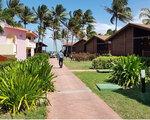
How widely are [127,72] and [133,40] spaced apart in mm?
19260

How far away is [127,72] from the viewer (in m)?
18.0

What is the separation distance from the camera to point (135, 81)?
17.8 metres

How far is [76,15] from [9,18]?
5596 cm

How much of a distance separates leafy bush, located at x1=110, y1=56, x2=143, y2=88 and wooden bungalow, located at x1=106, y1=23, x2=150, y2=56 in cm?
1601

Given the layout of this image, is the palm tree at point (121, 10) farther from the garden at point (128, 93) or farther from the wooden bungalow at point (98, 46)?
the garden at point (128, 93)

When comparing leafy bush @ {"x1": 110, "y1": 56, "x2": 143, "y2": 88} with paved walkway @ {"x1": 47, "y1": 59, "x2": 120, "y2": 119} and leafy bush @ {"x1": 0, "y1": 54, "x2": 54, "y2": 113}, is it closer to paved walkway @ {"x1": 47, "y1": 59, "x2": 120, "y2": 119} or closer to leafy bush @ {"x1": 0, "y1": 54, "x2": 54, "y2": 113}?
paved walkway @ {"x1": 47, "y1": 59, "x2": 120, "y2": 119}

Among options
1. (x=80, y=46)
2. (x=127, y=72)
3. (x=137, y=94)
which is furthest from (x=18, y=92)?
(x=80, y=46)

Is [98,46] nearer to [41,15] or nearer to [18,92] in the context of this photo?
[41,15]

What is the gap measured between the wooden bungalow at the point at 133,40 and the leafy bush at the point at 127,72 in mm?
16011

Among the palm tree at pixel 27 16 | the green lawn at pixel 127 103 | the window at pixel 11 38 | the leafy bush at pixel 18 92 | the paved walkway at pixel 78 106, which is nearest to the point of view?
the paved walkway at pixel 78 106

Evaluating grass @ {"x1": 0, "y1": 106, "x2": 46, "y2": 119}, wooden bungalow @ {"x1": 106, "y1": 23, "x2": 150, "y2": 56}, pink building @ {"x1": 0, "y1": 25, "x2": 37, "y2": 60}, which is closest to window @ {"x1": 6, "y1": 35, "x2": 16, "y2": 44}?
pink building @ {"x1": 0, "y1": 25, "x2": 37, "y2": 60}

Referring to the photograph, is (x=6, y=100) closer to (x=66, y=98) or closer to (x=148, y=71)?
(x=66, y=98)

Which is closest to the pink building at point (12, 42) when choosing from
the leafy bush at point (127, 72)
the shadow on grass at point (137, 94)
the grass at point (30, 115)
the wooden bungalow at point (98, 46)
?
the wooden bungalow at point (98, 46)

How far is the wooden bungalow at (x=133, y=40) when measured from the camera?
1439 inches
